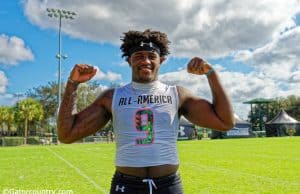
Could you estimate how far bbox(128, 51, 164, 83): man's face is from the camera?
3195 millimetres

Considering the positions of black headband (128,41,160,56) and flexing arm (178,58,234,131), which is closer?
flexing arm (178,58,234,131)

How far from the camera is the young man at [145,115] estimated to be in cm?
305

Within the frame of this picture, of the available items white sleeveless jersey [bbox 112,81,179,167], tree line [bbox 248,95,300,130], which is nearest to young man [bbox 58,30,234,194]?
white sleeveless jersey [bbox 112,81,179,167]

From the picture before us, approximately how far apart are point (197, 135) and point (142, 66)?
6068 centimetres

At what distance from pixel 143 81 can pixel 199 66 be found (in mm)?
381

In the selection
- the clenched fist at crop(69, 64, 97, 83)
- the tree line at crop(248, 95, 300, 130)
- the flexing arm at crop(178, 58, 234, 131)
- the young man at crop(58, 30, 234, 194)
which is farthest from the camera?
the tree line at crop(248, 95, 300, 130)

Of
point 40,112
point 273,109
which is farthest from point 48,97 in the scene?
point 273,109

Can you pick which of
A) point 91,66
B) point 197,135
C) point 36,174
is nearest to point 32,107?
point 197,135

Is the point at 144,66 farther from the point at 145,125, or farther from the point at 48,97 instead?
the point at 48,97

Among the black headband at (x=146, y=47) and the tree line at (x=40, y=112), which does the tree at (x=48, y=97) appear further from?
the black headband at (x=146, y=47)

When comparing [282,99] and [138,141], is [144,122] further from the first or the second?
→ [282,99]

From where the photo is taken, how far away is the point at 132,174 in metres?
3.07

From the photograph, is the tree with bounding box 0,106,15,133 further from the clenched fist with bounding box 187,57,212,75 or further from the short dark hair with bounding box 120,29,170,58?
the clenched fist with bounding box 187,57,212,75

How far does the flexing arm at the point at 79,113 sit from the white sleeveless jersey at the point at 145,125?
15 cm
